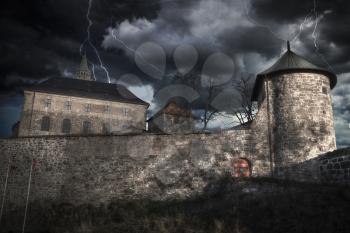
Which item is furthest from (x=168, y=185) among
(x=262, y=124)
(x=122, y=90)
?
(x=122, y=90)

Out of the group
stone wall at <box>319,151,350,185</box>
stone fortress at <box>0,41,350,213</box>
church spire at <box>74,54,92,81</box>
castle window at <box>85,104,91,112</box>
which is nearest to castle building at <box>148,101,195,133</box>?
castle window at <box>85,104,91,112</box>

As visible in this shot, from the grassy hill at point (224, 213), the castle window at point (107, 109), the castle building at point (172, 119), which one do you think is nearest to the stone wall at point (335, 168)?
the grassy hill at point (224, 213)

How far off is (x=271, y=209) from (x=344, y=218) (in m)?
2.62

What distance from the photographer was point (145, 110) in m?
45.2

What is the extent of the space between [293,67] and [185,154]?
772cm

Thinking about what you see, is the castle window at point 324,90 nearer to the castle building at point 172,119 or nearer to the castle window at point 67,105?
the castle building at point 172,119

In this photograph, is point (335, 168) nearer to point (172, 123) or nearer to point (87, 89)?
point (172, 123)

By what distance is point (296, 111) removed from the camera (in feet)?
60.6

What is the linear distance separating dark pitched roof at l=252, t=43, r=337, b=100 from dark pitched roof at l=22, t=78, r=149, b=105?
26.9 metres

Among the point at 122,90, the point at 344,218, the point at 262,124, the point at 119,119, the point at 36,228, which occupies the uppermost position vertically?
the point at 122,90

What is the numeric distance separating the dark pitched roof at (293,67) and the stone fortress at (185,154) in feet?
0.18

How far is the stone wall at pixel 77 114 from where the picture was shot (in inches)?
1523

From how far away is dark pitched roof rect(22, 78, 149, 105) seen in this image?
40938mm

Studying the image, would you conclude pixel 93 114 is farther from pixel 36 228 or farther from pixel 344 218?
pixel 344 218
